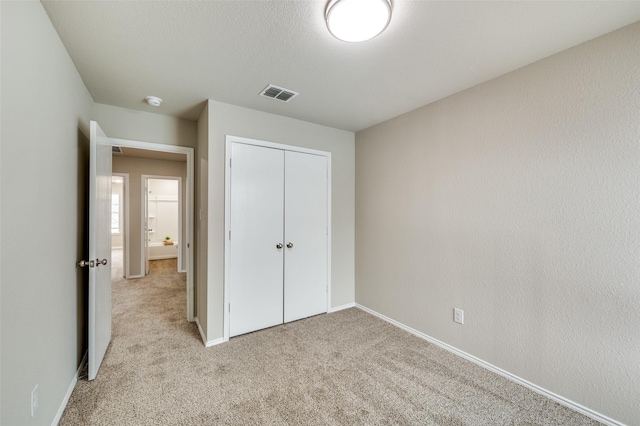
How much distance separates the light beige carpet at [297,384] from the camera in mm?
1699

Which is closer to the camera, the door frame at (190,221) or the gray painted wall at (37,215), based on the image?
the gray painted wall at (37,215)

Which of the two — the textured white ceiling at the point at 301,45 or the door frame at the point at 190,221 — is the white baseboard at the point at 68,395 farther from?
the textured white ceiling at the point at 301,45

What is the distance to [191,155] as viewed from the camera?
10.5 feet

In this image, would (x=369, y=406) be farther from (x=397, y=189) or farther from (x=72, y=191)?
(x=72, y=191)

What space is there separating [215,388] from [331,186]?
2439 millimetres

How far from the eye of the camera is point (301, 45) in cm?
176

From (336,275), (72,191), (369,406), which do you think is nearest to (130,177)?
(72,191)

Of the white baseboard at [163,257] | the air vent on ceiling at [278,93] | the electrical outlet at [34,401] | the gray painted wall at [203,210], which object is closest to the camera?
the electrical outlet at [34,401]

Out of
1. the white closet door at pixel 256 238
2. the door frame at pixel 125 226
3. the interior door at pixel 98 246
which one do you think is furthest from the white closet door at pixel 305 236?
the door frame at pixel 125 226

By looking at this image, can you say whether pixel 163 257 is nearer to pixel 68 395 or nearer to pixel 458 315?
pixel 68 395

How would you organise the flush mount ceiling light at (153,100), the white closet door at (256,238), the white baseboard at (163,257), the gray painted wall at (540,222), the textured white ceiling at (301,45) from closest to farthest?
1. the textured white ceiling at (301,45)
2. the gray painted wall at (540,222)
3. the flush mount ceiling light at (153,100)
4. the white closet door at (256,238)
5. the white baseboard at (163,257)

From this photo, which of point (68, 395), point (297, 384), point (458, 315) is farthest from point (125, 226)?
point (458, 315)

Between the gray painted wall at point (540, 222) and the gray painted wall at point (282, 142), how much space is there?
903 mm

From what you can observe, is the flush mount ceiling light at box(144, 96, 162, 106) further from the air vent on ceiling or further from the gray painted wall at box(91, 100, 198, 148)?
the air vent on ceiling
